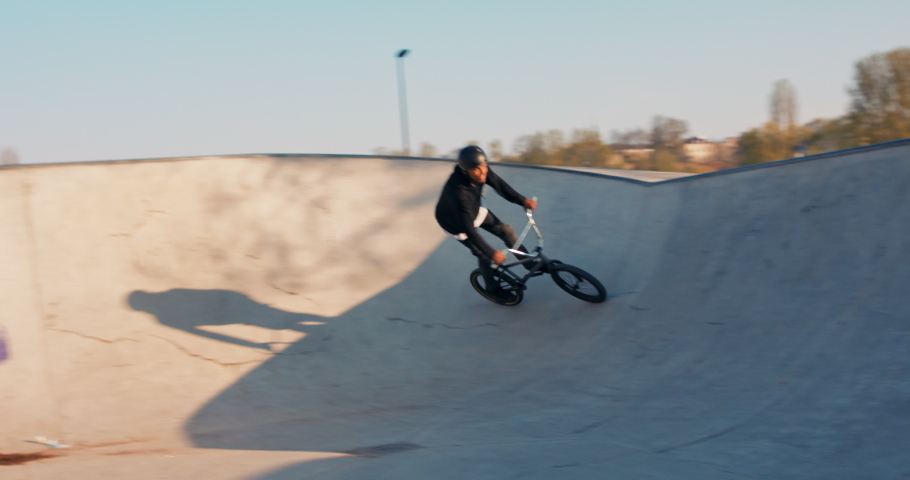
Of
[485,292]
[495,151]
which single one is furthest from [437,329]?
[495,151]

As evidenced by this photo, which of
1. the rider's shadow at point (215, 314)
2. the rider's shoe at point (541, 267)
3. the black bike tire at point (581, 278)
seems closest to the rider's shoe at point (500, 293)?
the rider's shoe at point (541, 267)

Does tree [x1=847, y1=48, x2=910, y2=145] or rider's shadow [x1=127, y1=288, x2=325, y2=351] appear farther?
tree [x1=847, y1=48, x2=910, y2=145]

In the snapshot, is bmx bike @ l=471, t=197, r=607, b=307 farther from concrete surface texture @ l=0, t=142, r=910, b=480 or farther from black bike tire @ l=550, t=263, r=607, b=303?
concrete surface texture @ l=0, t=142, r=910, b=480

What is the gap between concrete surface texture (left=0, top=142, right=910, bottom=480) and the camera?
143 inches

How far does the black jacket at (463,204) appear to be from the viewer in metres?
5.59

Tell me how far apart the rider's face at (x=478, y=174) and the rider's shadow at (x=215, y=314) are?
240 cm

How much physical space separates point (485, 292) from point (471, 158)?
1.68 m

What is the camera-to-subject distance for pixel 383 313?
21.5 ft

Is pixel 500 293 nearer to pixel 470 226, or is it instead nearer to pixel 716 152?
pixel 470 226

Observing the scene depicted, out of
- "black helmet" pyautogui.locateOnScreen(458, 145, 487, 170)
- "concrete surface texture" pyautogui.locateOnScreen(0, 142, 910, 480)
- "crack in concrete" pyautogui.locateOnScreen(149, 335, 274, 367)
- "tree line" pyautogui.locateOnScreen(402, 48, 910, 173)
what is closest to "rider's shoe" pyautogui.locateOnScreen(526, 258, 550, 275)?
"concrete surface texture" pyautogui.locateOnScreen(0, 142, 910, 480)

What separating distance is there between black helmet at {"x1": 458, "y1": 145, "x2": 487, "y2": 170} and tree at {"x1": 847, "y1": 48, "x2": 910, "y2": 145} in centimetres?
4639

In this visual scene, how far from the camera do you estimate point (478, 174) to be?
5.56 metres

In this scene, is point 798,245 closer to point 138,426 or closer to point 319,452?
point 319,452

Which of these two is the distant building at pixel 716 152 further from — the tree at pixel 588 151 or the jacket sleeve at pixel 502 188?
the jacket sleeve at pixel 502 188
